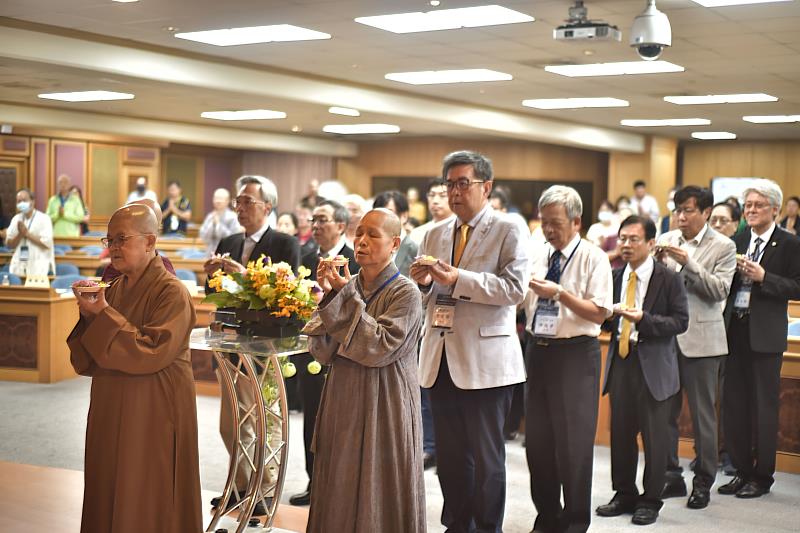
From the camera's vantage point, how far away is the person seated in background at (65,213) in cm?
1540

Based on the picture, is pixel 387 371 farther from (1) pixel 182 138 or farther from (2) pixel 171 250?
(1) pixel 182 138

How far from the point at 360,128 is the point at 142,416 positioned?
1554 cm

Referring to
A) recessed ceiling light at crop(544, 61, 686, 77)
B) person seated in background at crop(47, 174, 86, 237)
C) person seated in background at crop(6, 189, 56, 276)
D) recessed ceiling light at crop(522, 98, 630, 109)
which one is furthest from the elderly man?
person seated in background at crop(47, 174, 86, 237)

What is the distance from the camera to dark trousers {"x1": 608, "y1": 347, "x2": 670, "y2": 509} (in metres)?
4.65

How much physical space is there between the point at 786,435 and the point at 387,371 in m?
3.61

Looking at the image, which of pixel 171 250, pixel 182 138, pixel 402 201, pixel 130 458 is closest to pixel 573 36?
pixel 402 201

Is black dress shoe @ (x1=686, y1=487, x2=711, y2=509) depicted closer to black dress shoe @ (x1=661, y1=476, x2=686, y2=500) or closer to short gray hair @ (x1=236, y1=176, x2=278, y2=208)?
black dress shoe @ (x1=661, y1=476, x2=686, y2=500)

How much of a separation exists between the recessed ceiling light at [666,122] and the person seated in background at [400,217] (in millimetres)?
9924

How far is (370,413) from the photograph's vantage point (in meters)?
3.34

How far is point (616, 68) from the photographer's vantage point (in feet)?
34.2

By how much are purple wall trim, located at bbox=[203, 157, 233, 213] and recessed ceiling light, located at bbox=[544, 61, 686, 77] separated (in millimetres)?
13482

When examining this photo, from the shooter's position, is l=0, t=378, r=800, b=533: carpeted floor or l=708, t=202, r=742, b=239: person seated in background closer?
l=0, t=378, r=800, b=533: carpeted floor

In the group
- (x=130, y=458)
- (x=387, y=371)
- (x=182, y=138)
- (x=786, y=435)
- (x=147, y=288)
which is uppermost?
(x=182, y=138)

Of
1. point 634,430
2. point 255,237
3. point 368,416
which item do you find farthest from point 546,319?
point 255,237
